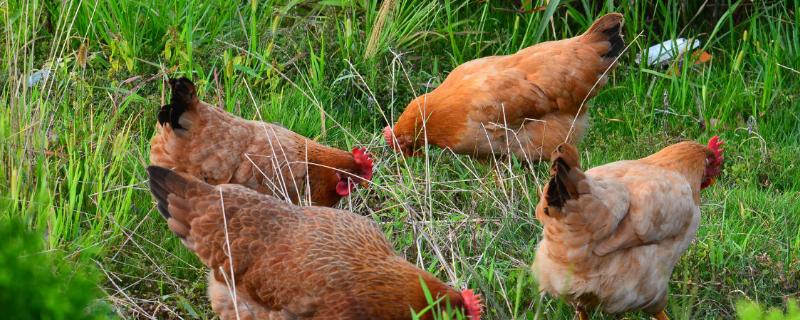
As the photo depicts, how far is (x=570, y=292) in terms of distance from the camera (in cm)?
421

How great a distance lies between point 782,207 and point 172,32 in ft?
10.9

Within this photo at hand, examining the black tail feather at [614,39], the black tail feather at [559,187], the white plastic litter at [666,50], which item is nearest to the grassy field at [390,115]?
the white plastic litter at [666,50]

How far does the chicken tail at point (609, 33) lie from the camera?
588 centimetres

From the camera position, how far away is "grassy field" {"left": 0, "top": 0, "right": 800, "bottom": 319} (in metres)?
4.30

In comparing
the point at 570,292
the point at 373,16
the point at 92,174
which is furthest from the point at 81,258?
the point at 373,16

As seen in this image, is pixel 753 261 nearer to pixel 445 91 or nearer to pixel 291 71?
pixel 445 91

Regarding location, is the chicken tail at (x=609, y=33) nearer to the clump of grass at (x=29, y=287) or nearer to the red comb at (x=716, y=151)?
the red comb at (x=716, y=151)

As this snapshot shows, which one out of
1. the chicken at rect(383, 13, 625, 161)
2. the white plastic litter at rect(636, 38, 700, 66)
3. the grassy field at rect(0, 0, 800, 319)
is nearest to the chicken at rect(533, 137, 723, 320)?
the grassy field at rect(0, 0, 800, 319)

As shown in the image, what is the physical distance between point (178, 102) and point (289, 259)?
1220 mm

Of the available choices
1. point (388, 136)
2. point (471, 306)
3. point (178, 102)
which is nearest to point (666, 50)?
point (388, 136)

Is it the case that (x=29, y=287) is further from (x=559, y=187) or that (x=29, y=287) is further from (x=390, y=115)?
(x=390, y=115)

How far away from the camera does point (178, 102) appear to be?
467 centimetres

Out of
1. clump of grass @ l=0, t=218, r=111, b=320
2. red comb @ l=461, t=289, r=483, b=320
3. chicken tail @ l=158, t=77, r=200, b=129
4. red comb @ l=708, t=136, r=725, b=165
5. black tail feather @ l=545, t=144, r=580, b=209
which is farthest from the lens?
red comb @ l=708, t=136, r=725, b=165

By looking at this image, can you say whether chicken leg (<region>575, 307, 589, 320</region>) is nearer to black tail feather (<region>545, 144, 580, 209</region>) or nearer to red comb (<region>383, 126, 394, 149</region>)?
black tail feather (<region>545, 144, 580, 209</region>)
